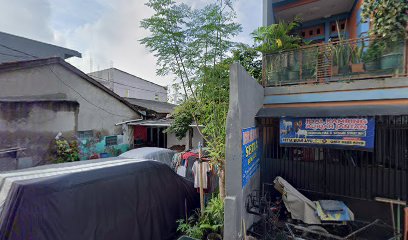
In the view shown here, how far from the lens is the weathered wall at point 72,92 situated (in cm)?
805

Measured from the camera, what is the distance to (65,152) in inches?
358

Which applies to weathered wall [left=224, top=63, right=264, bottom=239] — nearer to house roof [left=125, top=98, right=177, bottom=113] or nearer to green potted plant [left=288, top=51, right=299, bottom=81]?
green potted plant [left=288, top=51, right=299, bottom=81]

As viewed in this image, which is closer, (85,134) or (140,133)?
(85,134)

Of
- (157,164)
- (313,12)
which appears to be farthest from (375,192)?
(313,12)

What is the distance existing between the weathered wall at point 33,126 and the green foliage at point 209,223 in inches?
287

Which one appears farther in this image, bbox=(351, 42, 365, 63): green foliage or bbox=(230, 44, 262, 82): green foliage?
bbox=(230, 44, 262, 82): green foliage

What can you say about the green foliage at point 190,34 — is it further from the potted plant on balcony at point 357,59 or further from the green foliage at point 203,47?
the potted plant on balcony at point 357,59

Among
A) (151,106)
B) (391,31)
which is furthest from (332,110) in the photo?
(151,106)

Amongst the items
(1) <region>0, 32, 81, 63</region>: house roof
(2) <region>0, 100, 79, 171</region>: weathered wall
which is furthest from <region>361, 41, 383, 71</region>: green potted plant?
(1) <region>0, 32, 81, 63</region>: house roof

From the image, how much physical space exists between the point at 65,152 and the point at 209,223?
775 cm

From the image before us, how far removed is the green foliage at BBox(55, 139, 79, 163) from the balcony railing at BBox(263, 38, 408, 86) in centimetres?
850

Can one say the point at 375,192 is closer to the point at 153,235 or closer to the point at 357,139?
the point at 357,139

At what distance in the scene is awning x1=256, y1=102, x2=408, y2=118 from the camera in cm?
440

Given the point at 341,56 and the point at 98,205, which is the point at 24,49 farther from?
the point at 341,56
